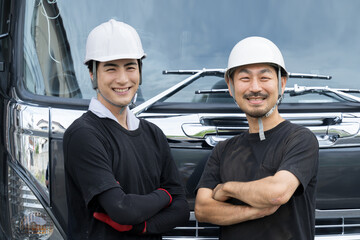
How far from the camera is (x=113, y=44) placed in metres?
2.06

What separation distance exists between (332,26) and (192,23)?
0.87 m

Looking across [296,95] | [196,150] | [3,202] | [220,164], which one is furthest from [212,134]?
[3,202]

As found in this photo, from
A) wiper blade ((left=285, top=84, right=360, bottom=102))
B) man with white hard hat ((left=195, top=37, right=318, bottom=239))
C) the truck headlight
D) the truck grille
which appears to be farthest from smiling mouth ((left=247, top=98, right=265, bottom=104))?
the truck headlight

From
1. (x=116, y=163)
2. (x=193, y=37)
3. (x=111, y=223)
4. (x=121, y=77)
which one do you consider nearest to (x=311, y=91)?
(x=193, y=37)

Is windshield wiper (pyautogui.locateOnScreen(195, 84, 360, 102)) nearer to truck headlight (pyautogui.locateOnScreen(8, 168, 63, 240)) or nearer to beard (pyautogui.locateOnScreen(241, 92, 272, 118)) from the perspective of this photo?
beard (pyautogui.locateOnScreen(241, 92, 272, 118))

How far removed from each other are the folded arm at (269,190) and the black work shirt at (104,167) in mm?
347

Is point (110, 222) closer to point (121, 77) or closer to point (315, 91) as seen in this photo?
point (121, 77)

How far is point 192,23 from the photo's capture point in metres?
2.76

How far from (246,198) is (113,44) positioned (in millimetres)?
892

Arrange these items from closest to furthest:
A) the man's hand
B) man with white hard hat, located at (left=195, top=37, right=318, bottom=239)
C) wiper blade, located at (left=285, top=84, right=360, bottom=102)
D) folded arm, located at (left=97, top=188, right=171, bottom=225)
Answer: folded arm, located at (left=97, top=188, right=171, bottom=225) → man with white hard hat, located at (left=195, top=37, right=318, bottom=239) → the man's hand → wiper blade, located at (left=285, top=84, right=360, bottom=102)

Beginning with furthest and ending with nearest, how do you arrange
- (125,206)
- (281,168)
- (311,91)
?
(311,91), (281,168), (125,206)

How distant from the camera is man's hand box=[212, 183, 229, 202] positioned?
83.5 inches

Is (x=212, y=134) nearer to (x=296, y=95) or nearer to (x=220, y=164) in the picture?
(x=220, y=164)

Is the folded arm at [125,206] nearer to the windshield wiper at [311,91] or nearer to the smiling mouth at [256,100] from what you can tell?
the smiling mouth at [256,100]
